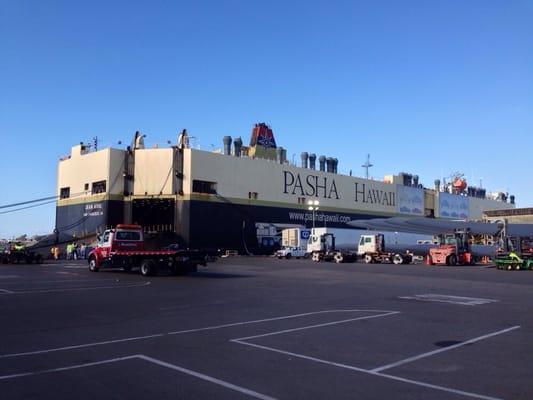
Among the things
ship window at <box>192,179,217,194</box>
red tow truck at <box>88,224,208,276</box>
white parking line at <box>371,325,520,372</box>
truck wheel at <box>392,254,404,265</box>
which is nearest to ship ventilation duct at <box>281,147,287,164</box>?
ship window at <box>192,179,217,194</box>

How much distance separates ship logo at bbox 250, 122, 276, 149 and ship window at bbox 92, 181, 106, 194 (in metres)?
21.4

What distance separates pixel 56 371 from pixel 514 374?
20.2 feet

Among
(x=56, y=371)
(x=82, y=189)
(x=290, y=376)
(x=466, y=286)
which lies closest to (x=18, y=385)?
(x=56, y=371)

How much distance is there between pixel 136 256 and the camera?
2717 centimetres

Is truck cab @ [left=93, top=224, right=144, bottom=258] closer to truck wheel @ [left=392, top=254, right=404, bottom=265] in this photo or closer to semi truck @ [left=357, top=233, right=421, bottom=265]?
semi truck @ [left=357, top=233, right=421, bottom=265]

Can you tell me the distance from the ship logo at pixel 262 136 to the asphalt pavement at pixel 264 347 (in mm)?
56004

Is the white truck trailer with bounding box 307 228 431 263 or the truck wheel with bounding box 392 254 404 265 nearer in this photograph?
the truck wheel with bounding box 392 254 404 265

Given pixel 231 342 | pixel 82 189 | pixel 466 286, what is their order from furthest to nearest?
pixel 82 189, pixel 466 286, pixel 231 342

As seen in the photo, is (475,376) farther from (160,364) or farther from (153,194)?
(153,194)

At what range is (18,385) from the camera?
6.46 meters

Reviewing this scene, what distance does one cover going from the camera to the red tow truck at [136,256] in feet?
84.6

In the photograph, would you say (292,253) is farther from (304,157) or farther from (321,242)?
(304,157)

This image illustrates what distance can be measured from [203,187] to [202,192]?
2.39ft

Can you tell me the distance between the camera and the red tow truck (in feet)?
84.6
